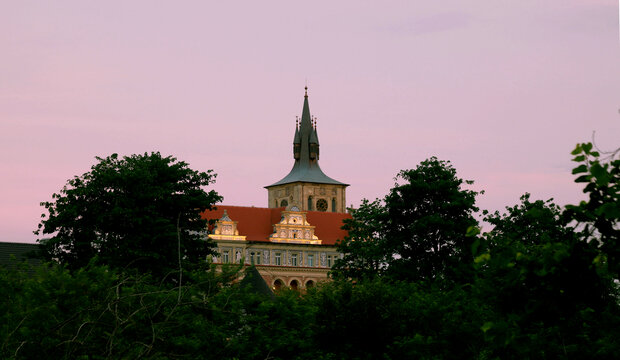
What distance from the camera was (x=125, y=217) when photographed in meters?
52.7

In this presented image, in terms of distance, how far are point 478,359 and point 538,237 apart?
33.5 m

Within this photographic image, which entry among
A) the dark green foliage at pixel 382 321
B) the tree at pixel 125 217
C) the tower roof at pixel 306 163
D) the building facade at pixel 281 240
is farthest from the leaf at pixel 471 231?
the tower roof at pixel 306 163

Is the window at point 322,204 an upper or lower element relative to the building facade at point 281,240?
upper

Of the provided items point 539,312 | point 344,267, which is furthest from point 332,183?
point 539,312

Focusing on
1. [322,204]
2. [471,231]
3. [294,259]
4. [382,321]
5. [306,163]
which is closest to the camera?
[471,231]

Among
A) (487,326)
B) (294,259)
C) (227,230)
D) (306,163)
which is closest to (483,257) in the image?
(487,326)

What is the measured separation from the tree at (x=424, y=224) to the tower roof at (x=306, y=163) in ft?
375

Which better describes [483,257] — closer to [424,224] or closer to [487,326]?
[487,326]

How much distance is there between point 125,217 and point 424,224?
50.9 feet

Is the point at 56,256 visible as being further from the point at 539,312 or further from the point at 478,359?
the point at 539,312

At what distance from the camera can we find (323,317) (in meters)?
32.7

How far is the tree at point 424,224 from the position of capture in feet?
182

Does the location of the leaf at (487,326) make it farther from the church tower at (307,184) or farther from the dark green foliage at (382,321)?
the church tower at (307,184)

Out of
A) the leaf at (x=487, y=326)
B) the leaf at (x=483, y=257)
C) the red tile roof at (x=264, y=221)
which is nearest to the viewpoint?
the leaf at (x=487, y=326)
